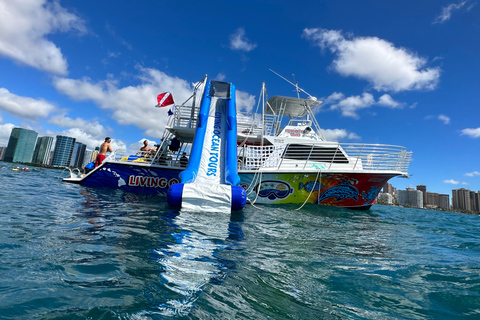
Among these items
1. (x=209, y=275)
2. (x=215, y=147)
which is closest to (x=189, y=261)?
(x=209, y=275)

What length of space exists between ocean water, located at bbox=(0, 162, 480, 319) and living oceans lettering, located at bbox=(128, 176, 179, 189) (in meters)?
5.91

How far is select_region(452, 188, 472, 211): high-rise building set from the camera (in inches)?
2431

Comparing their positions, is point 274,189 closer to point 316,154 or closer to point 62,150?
point 316,154

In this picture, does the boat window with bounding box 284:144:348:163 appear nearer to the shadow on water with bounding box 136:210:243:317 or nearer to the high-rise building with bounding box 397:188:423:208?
the shadow on water with bounding box 136:210:243:317

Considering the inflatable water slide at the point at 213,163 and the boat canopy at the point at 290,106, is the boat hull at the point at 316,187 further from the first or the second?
the boat canopy at the point at 290,106

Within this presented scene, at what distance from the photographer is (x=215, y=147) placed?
8.23 meters

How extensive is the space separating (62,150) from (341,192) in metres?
120

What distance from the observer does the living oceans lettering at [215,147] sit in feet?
24.1

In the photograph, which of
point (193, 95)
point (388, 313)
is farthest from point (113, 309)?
point (193, 95)

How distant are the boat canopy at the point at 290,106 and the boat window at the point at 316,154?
2.81 m

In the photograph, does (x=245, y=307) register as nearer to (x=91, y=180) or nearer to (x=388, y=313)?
(x=388, y=313)

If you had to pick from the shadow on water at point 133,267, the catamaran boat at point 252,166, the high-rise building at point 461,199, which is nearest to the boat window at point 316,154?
the catamaran boat at point 252,166

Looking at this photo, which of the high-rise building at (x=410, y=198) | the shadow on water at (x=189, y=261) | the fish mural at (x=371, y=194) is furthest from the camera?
the high-rise building at (x=410, y=198)

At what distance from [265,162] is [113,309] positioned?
7.98 meters
